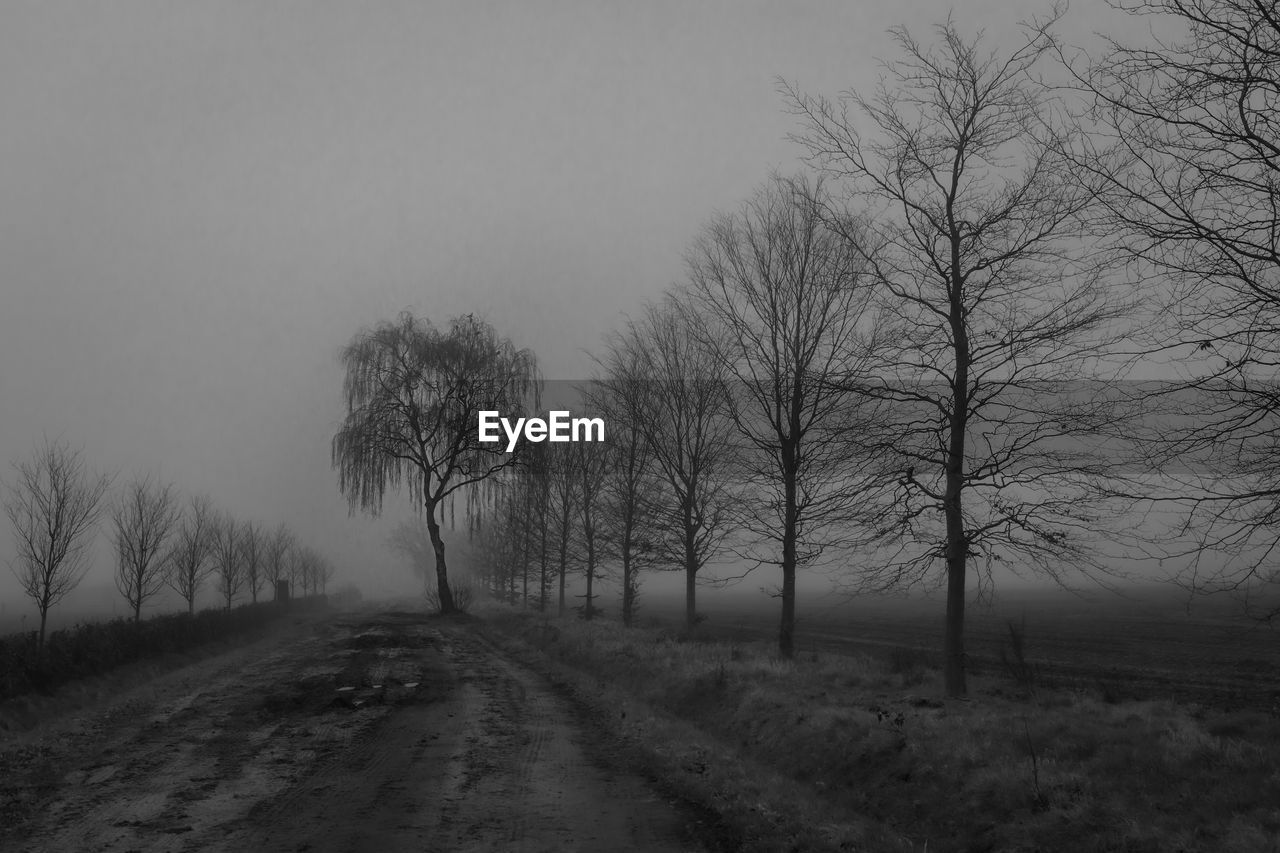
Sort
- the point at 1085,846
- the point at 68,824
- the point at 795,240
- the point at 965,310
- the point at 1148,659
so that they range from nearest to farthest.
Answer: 1. the point at 1085,846
2. the point at 68,824
3. the point at 965,310
4. the point at 795,240
5. the point at 1148,659

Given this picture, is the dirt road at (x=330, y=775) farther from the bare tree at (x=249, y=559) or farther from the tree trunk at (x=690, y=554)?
the bare tree at (x=249, y=559)

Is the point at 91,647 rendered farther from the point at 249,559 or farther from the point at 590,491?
the point at 249,559

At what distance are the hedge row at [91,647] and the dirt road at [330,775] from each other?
1.35 m

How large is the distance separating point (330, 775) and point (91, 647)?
36.1ft

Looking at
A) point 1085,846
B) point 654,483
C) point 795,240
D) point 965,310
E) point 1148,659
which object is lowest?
point 1148,659

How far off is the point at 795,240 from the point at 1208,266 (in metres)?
9.95

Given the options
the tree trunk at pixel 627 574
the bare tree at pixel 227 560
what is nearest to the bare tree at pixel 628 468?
the tree trunk at pixel 627 574

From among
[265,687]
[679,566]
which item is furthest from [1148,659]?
[265,687]

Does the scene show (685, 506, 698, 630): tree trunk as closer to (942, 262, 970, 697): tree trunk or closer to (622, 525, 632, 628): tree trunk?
(622, 525, 632, 628): tree trunk

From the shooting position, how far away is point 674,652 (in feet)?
59.5

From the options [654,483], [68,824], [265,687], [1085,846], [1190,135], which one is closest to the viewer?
[1085,846]

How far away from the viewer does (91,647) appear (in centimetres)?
1698

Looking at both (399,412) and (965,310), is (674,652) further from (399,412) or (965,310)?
(399,412)

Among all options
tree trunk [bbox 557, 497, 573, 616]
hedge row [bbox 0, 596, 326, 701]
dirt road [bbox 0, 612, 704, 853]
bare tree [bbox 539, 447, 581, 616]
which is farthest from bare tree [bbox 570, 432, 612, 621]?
dirt road [bbox 0, 612, 704, 853]
